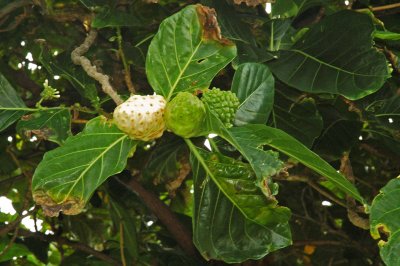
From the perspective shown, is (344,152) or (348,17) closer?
(348,17)

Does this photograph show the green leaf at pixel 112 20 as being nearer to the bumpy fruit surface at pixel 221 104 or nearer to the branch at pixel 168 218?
the bumpy fruit surface at pixel 221 104

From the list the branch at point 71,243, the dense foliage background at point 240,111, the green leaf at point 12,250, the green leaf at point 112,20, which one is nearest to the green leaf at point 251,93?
the dense foliage background at point 240,111

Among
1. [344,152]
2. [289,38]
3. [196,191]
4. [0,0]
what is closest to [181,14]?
[196,191]

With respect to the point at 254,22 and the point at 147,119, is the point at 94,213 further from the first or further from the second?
the point at 147,119

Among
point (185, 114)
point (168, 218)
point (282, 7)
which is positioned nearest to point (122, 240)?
point (168, 218)

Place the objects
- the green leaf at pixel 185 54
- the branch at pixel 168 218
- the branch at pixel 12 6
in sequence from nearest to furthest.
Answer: the green leaf at pixel 185 54
the branch at pixel 12 6
the branch at pixel 168 218

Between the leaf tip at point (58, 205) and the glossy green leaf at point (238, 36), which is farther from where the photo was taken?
the glossy green leaf at point (238, 36)
